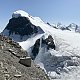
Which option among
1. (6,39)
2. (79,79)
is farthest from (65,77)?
(6,39)

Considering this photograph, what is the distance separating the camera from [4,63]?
677 inches

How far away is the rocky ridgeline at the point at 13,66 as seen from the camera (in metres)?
16.3

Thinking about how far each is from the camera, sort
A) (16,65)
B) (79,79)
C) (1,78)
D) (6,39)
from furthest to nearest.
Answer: (79,79) → (6,39) → (16,65) → (1,78)

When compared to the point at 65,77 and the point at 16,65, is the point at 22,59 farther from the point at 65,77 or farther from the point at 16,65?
the point at 65,77

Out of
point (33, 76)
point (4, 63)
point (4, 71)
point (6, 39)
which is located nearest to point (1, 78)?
point (4, 71)

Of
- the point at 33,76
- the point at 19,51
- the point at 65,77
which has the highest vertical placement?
the point at 19,51

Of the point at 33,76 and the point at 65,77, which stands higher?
the point at 33,76

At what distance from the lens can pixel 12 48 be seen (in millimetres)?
20750

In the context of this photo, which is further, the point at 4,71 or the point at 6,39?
the point at 6,39

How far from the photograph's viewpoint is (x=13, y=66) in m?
17.6

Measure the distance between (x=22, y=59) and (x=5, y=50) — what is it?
1.32 meters

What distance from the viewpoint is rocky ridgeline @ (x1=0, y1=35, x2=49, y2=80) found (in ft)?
53.5

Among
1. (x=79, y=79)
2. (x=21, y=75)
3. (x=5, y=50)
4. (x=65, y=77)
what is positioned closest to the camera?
(x=21, y=75)

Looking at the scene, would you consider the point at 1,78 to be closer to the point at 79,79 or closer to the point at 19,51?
the point at 19,51
